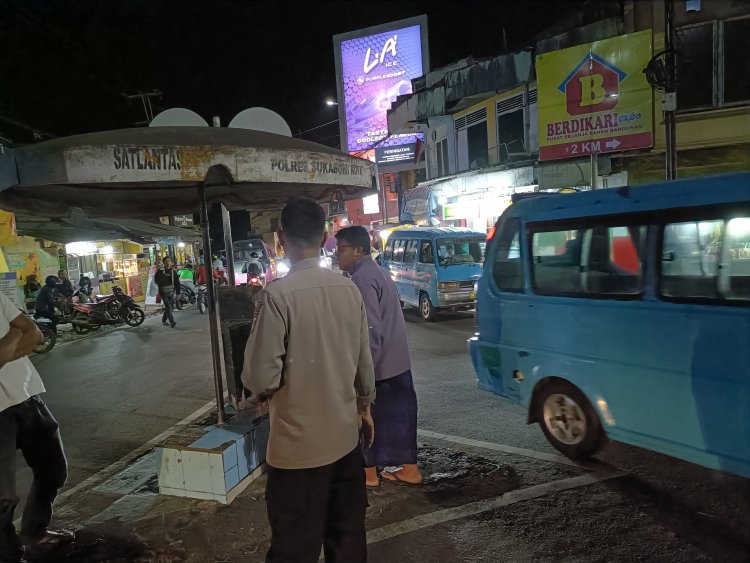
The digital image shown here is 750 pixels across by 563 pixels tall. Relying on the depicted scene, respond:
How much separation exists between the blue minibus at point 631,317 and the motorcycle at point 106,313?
12.2 meters

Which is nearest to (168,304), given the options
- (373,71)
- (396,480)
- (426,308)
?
(426,308)

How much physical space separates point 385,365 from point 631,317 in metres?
1.77

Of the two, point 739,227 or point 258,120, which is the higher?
point 258,120

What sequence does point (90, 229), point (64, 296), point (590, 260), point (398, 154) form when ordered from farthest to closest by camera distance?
point (398, 154) < point (90, 229) < point (64, 296) < point (590, 260)

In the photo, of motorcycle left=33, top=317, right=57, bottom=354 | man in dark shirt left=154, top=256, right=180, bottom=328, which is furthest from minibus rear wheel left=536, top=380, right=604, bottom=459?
man in dark shirt left=154, top=256, right=180, bottom=328

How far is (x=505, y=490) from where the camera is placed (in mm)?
3832

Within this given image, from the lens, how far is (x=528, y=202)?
4613mm

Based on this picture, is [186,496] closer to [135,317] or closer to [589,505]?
[589,505]

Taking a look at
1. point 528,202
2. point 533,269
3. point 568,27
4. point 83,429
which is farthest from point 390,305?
point 568,27

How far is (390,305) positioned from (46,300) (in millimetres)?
11483

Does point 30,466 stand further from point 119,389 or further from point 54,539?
point 119,389

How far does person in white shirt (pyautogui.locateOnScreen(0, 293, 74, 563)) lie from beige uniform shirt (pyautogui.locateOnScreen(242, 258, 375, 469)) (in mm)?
1626

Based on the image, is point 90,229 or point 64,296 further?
point 90,229

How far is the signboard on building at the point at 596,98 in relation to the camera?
39.3 ft
